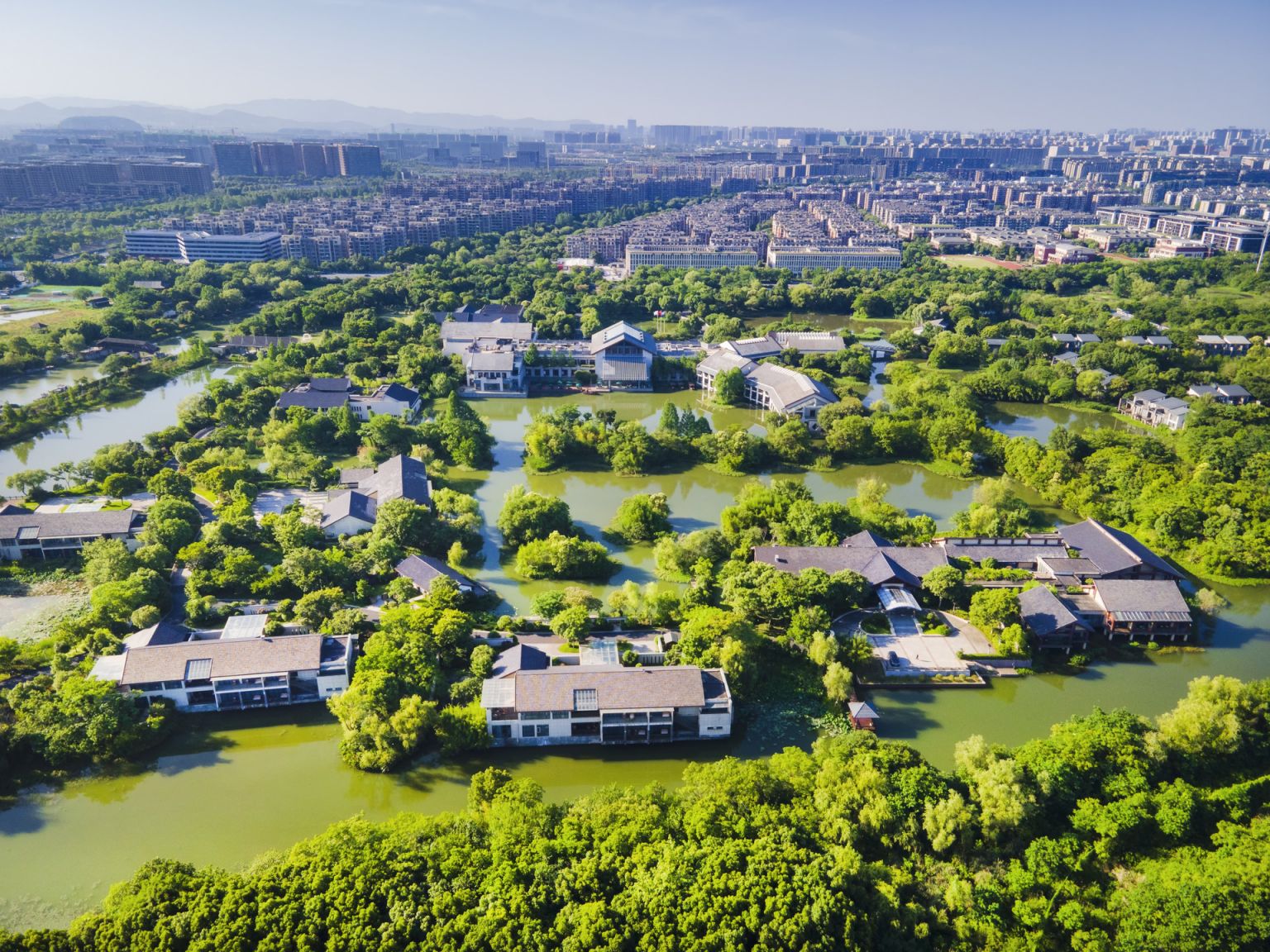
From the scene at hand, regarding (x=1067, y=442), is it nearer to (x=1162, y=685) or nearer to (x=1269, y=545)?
(x=1269, y=545)

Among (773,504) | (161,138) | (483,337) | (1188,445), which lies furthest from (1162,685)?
(161,138)

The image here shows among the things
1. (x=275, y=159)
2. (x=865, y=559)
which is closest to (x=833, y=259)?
(x=865, y=559)

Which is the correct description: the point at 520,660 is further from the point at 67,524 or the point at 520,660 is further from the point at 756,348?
the point at 756,348

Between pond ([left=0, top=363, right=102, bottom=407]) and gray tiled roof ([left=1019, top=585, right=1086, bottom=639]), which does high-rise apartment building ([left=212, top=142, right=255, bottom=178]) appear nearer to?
pond ([left=0, top=363, right=102, bottom=407])

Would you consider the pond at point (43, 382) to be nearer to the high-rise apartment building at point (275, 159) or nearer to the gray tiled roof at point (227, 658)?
the gray tiled roof at point (227, 658)

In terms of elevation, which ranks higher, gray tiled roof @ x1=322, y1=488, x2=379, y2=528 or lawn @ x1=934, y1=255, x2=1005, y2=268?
lawn @ x1=934, y1=255, x2=1005, y2=268

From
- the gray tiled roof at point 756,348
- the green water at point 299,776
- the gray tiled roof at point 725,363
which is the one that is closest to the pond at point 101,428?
the green water at point 299,776

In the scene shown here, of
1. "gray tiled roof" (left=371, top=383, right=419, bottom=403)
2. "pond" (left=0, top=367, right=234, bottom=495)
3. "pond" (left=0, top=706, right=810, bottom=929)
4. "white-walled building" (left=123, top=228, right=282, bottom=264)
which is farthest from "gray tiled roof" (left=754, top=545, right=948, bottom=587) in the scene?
"white-walled building" (left=123, top=228, right=282, bottom=264)
